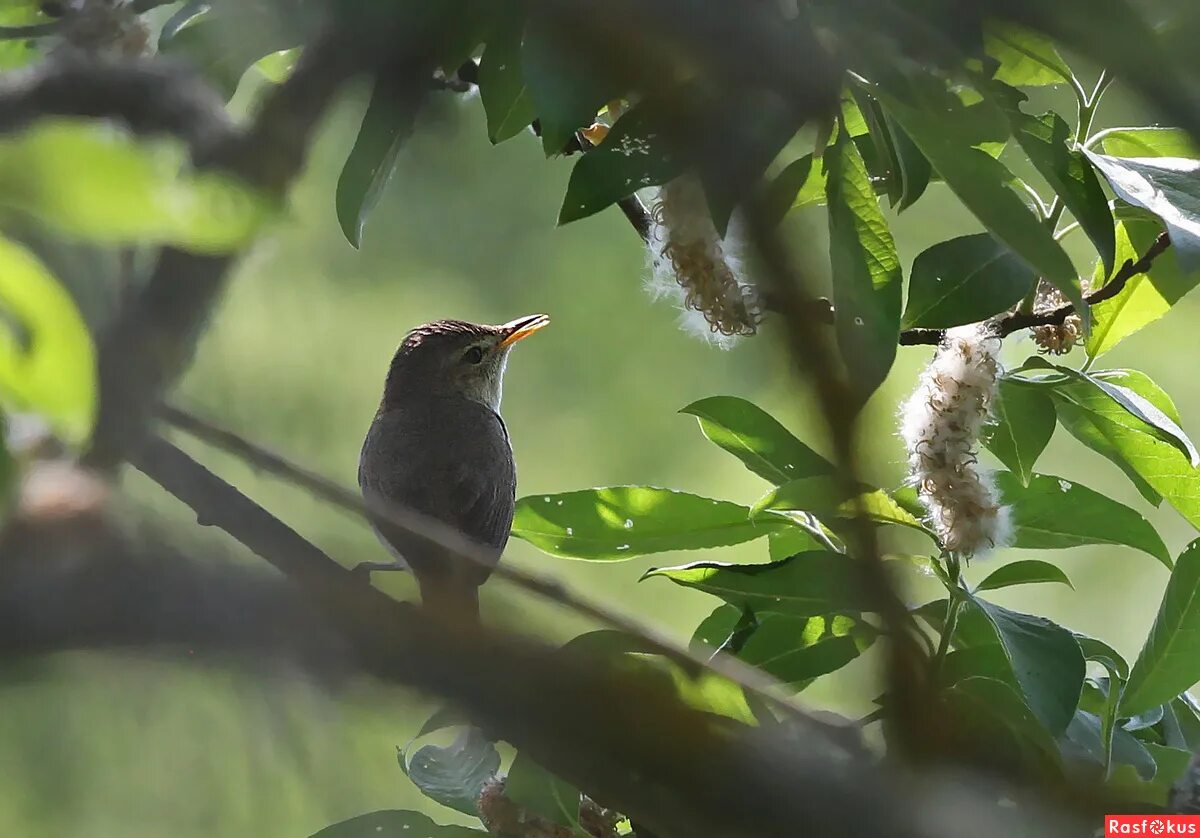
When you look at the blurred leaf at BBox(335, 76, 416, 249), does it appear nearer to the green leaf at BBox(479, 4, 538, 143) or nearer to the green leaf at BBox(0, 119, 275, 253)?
the green leaf at BBox(479, 4, 538, 143)

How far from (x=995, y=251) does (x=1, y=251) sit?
3.01 ft

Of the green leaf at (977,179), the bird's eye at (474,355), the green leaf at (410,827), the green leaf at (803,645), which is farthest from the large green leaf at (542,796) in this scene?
Result: the bird's eye at (474,355)

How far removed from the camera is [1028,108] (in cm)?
122

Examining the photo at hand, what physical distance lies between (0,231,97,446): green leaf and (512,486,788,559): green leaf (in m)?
0.85

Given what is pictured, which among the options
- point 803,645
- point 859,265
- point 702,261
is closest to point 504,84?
point 702,261

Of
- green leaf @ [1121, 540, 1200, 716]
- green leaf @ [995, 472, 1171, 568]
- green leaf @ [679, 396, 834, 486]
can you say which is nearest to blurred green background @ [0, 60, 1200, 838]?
green leaf @ [679, 396, 834, 486]

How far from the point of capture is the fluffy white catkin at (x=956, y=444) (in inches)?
42.0

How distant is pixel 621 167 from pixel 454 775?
2.29ft

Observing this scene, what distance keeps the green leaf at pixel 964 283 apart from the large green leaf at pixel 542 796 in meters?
0.57

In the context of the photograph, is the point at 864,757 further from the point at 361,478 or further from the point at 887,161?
the point at 361,478

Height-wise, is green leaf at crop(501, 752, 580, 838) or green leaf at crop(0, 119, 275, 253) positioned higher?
green leaf at crop(0, 119, 275, 253)

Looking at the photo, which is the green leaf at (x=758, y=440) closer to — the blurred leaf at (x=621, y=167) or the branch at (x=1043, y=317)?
the branch at (x=1043, y=317)

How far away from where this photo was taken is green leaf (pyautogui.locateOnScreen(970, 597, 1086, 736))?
1014mm

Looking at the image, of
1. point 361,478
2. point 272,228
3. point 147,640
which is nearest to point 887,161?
point 272,228
